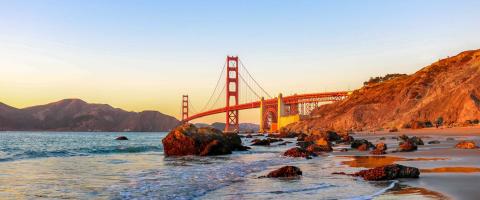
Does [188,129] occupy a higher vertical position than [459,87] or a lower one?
lower

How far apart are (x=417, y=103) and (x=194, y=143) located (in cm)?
4336

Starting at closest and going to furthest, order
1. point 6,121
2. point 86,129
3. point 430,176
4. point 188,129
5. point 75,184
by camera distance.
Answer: point 430,176
point 75,184
point 188,129
point 6,121
point 86,129

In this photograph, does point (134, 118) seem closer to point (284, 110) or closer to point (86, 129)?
point (86, 129)

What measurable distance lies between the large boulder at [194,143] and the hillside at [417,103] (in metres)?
28.1

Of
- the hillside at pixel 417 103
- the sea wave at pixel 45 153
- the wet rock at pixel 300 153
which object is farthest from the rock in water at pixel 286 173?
the hillside at pixel 417 103

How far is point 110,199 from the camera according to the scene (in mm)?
7016

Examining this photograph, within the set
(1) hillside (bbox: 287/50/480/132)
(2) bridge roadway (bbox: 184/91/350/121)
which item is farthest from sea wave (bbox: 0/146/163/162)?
(2) bridge roadway (bbox: 184/91/350/121)

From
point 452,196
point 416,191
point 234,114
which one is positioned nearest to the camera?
point 452,196

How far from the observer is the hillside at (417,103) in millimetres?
45875

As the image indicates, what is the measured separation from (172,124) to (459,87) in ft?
474

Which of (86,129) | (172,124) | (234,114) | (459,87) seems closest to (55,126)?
(86,129)

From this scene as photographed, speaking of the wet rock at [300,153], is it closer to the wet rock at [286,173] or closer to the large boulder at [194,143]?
the large boulder at [194,143]

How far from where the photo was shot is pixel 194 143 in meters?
20.0

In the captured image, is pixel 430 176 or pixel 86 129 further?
pixel 86 129
